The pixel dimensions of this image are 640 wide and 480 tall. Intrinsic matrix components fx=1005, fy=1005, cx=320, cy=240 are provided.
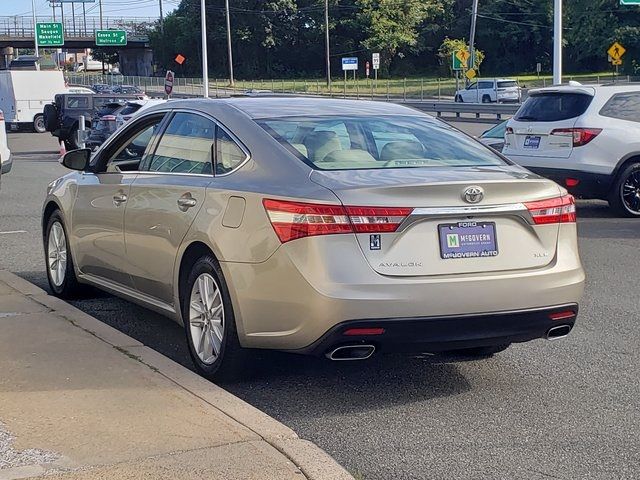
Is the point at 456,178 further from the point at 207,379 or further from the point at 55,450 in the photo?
the point at 55,450

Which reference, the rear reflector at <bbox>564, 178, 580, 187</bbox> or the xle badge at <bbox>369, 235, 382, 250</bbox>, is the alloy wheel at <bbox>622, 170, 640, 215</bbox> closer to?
the rear reflector at <bbox>564, 178, 580, 187</bbox>

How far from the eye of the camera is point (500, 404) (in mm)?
5508

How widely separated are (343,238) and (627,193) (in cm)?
904

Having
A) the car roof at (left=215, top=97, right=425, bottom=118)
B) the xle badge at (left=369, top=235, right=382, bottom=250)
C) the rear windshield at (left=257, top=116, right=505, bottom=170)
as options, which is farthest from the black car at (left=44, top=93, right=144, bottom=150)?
the xle badge at (left=369, top=235, right=382, bottom=250)

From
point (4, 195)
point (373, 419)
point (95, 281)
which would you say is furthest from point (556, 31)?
point (373, 419)

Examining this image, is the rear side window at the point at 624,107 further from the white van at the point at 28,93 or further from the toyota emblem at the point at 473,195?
the white van at the point at 28,93

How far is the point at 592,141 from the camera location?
1291 cm

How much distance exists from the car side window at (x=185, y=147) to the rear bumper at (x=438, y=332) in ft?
4.90

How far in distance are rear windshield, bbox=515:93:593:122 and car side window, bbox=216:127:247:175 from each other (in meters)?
8.00

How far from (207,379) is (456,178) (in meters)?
1.83

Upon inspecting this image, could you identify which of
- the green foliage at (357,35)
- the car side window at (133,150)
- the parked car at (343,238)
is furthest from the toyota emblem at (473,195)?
the green foliage at (357,35)

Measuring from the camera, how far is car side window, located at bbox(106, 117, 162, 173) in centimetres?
703

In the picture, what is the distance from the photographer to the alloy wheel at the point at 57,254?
8.04 meters

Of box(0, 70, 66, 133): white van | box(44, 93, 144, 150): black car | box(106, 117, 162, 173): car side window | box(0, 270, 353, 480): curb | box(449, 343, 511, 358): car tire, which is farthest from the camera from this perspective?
box(0, 70, 66, 133): white van
